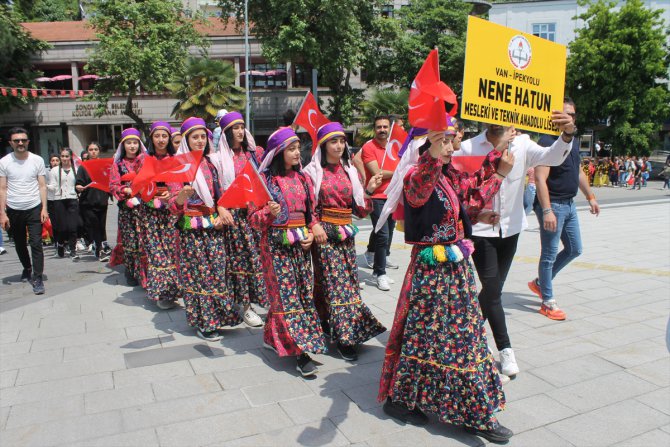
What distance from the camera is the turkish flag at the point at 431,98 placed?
2.56m

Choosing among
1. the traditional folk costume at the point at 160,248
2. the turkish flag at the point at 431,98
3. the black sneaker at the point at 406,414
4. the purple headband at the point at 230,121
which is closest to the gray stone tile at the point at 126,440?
the black sneaker at the point at 406,414

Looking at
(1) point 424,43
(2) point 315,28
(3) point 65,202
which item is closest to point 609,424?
(3) point 65,202

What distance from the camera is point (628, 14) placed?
28.0 meters

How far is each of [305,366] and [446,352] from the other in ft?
4.21

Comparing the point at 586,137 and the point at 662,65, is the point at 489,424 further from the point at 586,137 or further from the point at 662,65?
the point at 586,137

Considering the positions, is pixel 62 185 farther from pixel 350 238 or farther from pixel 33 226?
pixel 350 238

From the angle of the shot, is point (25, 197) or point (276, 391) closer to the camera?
point (276, 391)

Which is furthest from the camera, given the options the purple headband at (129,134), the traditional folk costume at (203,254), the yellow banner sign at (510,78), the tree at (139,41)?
the tree at (139,41)

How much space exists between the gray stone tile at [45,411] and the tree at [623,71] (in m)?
30.3

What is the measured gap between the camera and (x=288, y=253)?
4.05 metres

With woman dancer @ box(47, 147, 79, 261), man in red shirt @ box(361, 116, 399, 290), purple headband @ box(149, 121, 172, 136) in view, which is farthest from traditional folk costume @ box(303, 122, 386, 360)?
woman dancer @ box(47, 147, 79, 261)

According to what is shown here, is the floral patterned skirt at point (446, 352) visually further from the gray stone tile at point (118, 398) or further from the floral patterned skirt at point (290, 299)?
the gray stone tile at point (118, 398)

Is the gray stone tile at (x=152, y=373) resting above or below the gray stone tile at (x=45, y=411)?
above

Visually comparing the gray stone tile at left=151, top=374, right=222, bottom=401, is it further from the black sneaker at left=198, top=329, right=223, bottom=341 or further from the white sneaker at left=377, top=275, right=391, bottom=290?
the white sneaker at left=377, top=275, right=391, bottom=290
